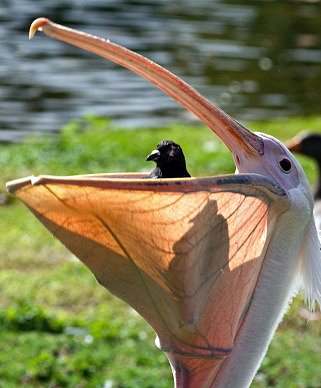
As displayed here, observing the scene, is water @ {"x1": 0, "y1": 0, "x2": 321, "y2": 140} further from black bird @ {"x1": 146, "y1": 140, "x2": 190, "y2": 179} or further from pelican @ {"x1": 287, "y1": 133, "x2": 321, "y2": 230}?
black bird @ {"x1": 146, "y1": 140, "x2": 190, "y2": 179}

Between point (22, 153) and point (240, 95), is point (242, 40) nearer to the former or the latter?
point (240, 95)

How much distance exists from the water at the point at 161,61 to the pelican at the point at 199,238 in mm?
9330

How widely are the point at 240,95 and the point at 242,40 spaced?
108 inches

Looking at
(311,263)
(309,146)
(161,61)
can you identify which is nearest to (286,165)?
(311,263)

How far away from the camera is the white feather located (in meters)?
2.73

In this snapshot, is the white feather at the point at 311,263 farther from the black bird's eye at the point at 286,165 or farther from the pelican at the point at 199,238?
the black bird's eye at the point at 286,165

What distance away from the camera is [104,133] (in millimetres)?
11070

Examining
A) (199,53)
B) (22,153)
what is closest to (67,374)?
(22,153)

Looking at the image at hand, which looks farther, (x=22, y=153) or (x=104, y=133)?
(x=104, y=133)

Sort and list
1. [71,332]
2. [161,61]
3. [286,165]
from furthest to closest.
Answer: [161,61] → [71,332] → [286,165]

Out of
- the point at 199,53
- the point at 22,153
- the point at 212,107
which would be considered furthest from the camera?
the point at 199,53

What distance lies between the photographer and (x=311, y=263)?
8.96 feet

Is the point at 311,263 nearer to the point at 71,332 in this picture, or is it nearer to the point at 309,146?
the point at 71,332

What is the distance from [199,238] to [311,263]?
431 mm
